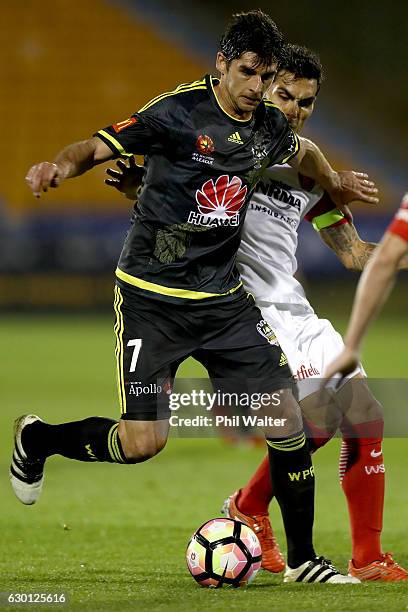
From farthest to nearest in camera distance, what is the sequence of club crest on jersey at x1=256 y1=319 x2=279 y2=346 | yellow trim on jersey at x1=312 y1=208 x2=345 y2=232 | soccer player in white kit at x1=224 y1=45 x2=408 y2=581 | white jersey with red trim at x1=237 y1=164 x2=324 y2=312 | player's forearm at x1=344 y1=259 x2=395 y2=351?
yellow trim on jersey at x1=312 y1=208 x2=345 y2=232, white jersey with red trim at x1=237 y1=164 x2=324 y2=312, soccer player in white kit at x1=224 y1=45 x2=408 y2=581, club crest on jersey at x1=256 y1=319 x2=279 y2=346, player's forearm at x1=344 y1=259 x2=395 y2=351

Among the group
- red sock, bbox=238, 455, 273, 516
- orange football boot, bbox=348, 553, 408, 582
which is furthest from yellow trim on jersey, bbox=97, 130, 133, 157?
orange football boot, bbox=348, 553, 408, 582

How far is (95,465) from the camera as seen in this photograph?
351 inches

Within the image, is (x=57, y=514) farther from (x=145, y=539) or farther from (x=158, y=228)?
(x=158, y=228)

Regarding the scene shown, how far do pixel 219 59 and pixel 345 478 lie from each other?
1.96m

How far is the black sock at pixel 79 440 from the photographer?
16.1 feet

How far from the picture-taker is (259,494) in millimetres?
5520

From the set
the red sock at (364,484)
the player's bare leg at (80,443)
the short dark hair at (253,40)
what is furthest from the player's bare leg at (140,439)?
the short dark hair at (253,40)

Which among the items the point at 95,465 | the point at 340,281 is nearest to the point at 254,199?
the point at 95,465

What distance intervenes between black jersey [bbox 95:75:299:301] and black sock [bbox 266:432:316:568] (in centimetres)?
72

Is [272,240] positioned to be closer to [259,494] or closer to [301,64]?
[301,64]

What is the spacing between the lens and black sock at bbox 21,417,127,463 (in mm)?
4902

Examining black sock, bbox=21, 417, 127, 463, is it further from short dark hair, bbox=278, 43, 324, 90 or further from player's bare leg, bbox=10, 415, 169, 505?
short dark hair, bbox=278, 43, 324, 90

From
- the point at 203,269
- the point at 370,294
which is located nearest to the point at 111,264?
the point at 203,269

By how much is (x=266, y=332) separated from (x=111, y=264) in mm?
17038
